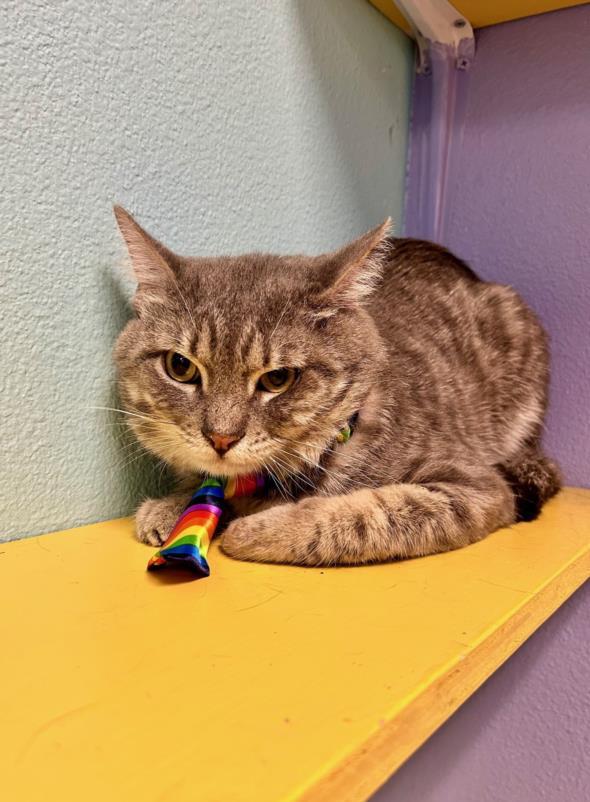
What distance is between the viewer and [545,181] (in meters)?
1.45

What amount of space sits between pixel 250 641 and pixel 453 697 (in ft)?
0.67

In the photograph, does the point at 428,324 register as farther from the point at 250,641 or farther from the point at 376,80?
the point at 250,641

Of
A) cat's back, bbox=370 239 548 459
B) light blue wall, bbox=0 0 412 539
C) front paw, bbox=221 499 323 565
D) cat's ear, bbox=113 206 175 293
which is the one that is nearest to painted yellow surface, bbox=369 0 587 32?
light blue wall, bbox=0 0 412 539

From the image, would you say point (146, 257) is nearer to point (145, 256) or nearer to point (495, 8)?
point (145, 256)

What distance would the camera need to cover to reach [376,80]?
5.09 ft

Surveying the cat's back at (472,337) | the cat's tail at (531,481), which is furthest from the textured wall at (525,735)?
the cat's back at (472,337)

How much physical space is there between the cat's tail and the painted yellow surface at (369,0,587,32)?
3.17ft

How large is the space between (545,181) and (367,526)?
3.23 feet

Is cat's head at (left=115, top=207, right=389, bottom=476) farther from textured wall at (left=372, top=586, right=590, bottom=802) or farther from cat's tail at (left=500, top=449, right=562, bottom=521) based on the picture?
textured wall at (left=372, top=586, right=590, bottom=802)

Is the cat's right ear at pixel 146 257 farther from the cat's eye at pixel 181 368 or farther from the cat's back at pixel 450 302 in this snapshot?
the cat's back at pixel 450 302

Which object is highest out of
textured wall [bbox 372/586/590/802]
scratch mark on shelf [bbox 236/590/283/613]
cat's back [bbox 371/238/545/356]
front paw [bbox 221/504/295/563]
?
cat's back [bbox 371/238/545/356]

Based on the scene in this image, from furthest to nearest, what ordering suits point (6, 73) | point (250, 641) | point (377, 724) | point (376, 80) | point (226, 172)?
point (376, 80) < point (226, 172) < point (6, 73) < point (250, 641) < point (377, 724)

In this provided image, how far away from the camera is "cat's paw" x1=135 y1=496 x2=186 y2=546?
0.97 meters

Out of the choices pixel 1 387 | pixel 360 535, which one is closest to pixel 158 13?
pixel 1 387
